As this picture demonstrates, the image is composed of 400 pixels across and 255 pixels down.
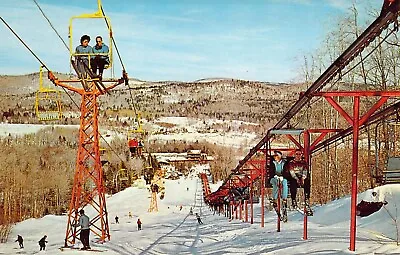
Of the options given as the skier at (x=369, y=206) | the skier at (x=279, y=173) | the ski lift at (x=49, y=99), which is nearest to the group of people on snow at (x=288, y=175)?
the skier at (x=279, y=173)

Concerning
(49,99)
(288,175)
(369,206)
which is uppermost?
(49,99)

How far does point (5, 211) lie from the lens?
68.4 m

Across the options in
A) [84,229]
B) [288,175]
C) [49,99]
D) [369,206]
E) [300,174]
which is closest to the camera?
[300,174]

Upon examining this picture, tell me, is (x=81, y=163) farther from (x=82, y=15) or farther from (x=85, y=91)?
(x=82, y=15)

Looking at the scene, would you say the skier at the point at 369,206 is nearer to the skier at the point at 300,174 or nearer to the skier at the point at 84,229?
the skier at the point at 300,174

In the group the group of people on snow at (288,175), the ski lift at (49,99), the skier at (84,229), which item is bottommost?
the skier at (84,229)

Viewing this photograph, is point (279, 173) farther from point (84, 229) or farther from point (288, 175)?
point (84, 229)

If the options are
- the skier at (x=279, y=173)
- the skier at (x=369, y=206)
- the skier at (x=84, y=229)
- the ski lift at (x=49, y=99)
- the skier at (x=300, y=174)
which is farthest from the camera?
the skier at (x=369, y=206)

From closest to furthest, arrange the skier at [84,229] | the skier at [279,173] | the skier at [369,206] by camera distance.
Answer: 1. the skier at [279,173]
2. the skier at [84,229]
3. the skier at [369,206]

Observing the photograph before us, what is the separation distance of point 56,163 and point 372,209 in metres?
93.4

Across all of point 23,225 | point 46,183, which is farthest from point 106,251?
point 46,183

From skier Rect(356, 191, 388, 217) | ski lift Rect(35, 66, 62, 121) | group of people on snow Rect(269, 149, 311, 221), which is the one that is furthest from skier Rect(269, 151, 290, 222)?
skier Rect(356, 191, 388, 217)

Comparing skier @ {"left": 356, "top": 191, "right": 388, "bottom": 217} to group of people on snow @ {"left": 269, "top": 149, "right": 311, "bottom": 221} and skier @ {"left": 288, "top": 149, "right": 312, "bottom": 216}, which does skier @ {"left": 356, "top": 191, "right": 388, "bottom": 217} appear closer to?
group of people on snow @ {"left": 269, "top": 149, "right": 311, "bottom": 221}

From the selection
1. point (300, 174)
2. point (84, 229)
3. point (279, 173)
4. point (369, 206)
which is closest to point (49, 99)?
point (84, 229)
